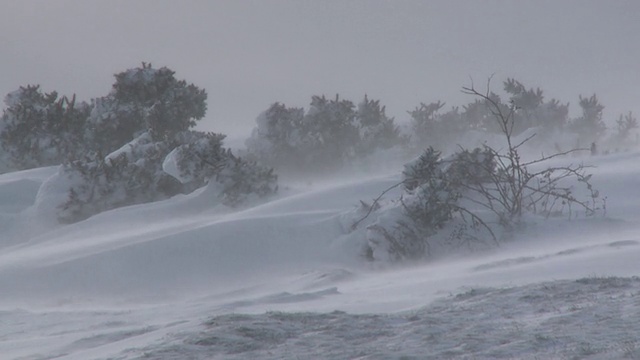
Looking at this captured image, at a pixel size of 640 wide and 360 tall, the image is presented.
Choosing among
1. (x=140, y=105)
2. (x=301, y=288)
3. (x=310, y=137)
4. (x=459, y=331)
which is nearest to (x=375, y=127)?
(x=310, y=137)

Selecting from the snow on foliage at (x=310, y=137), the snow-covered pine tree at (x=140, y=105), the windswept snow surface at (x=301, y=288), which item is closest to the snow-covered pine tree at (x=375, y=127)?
the snow on foliage at (x=310, y=137)

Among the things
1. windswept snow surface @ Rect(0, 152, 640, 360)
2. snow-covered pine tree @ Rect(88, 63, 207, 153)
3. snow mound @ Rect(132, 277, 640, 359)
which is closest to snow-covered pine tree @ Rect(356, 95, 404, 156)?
snow-covered pine tree @ Rect(88, 63, 207, 153)

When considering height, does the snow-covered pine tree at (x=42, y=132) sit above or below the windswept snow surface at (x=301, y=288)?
above

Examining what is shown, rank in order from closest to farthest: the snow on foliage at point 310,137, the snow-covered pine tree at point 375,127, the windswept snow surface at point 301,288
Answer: the windswept snow surface at point 301,288 → the snow on foliage at point 310,137 → the snow-covered pine tree at point 375,127

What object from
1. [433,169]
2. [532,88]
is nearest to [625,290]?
[433,169]

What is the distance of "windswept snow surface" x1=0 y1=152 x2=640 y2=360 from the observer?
4492 mm

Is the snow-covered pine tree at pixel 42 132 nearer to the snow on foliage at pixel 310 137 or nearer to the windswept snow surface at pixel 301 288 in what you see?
the snow on foliage at pixel 310 137

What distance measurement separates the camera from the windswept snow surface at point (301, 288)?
449 centimetres

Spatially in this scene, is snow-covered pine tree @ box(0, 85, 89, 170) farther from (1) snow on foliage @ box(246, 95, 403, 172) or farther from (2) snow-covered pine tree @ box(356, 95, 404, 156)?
(2) snow-covered pine tree @ box(356, 95, 404, 156)

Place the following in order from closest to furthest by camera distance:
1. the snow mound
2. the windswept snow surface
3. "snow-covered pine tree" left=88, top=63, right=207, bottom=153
Answer: the snow mound, the windswept snow surface, "snow-covered pine tree" left=88, top=63, right=207, bottom=153

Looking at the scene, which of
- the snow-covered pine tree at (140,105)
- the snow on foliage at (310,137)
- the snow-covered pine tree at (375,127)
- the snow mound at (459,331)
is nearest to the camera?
the snow mound at (459,331)

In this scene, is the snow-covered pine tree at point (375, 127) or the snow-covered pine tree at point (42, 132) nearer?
the snow-covered pine tree at point (42, 132)

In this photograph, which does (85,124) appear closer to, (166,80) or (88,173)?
(166,80)

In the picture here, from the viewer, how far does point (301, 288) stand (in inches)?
302
